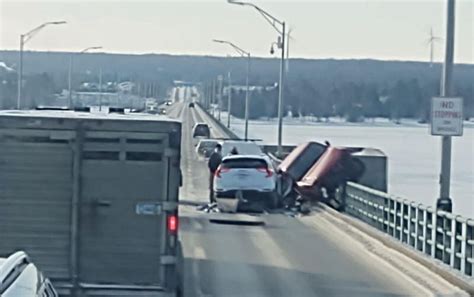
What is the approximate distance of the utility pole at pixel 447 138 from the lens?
21.5m

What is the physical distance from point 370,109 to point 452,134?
Result: 11885 cm

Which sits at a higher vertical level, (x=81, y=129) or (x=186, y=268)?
(x=81, y=129)

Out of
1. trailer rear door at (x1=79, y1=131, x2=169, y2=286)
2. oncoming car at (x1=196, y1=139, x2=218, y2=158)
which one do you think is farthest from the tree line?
trailer rear door at (x1=79, y1=131, x2=169, y2=286)

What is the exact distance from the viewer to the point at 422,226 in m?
22.8

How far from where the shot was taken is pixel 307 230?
29.1 m

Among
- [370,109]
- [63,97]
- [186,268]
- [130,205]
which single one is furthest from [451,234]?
[370,109]

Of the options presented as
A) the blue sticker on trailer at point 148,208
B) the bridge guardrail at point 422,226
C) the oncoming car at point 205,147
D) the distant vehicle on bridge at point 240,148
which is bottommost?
the oncoming car at point 205,147

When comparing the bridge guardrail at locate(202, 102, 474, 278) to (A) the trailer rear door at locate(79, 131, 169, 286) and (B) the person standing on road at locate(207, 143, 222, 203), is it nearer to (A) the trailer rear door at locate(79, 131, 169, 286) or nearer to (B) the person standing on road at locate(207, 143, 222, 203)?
(B) the person standing on road at locate(207, 143, 222, 203)

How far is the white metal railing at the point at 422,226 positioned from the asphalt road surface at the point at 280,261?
2.49 ft

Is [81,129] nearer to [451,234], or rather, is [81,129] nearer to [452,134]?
[451,234]

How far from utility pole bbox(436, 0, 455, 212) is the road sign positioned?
0.17 meters

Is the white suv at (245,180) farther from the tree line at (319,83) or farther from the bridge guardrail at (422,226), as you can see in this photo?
the tree line at (319,83)

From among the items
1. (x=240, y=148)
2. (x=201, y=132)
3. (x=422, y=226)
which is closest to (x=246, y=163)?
(x=240, y=148)

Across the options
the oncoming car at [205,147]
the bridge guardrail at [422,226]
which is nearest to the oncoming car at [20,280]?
the bridge guardrail at [422,226]
